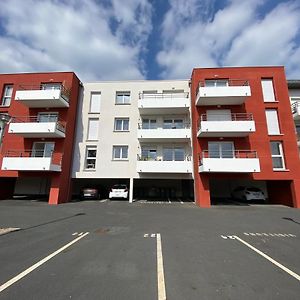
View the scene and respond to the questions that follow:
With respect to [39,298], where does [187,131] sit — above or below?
above

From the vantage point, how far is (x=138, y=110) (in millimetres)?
21016

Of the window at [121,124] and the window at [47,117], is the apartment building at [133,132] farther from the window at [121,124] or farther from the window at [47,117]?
the window at [47,117]

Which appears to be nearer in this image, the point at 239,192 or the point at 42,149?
the point at 42,149

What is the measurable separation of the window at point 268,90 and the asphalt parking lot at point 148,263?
1352cm

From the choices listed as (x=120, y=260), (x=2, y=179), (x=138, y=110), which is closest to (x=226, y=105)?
(x=138, y=110)

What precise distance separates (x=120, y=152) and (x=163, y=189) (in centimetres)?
762

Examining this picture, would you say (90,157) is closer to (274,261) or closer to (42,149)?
(42,149)

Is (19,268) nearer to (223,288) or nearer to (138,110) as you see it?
(223,288)

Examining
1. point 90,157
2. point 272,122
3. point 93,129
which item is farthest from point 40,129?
point 272,122

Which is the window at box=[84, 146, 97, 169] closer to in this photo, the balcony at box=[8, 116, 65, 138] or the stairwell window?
the balcony at box=[8, 116, 65, 138]

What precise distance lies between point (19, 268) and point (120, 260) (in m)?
2.20

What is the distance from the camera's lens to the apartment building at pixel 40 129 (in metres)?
17.2

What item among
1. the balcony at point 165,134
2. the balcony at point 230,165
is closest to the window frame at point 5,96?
the balcony at point 165,134

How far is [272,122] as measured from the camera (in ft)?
58.6
